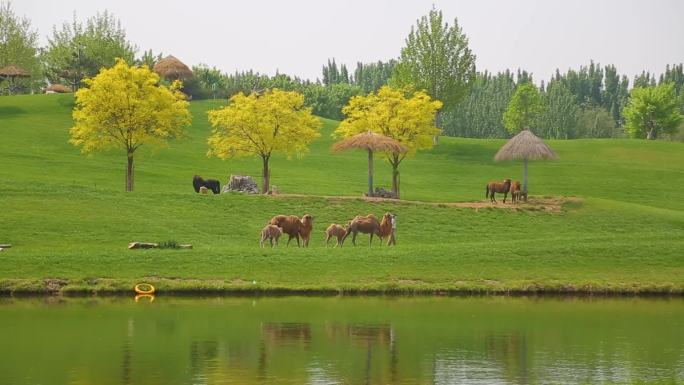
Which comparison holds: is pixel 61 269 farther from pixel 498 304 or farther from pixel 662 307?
pixel 662 307

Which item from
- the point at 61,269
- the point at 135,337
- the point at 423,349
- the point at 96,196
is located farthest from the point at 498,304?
the point at 96,196

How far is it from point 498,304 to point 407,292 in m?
3.83

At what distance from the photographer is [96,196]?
173 feet

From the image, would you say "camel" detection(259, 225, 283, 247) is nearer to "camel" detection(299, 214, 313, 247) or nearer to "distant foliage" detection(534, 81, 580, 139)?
"camel" detection(299, 214, 313, 247)

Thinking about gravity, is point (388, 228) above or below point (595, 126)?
below

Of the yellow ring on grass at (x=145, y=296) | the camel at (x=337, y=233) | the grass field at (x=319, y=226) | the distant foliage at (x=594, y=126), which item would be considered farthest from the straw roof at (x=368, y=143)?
the distant foliage at (x=594, y=126)

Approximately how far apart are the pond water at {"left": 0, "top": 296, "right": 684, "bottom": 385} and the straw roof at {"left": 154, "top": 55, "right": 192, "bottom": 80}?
69415 mm

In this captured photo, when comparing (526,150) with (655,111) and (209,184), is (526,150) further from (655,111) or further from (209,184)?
(655,111)

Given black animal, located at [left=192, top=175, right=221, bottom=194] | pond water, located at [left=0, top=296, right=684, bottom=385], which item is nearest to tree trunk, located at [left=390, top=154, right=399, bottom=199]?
black animal, located at [left=192, top=175, right=221, bottom=194]

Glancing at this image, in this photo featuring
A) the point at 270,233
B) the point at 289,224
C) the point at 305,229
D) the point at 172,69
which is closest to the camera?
the point at 270,233

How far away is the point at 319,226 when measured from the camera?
5097cm

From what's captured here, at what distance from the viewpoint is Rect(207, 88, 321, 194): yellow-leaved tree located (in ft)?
199

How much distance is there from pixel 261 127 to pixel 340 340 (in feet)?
117

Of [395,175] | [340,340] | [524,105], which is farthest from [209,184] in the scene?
[524,105]
